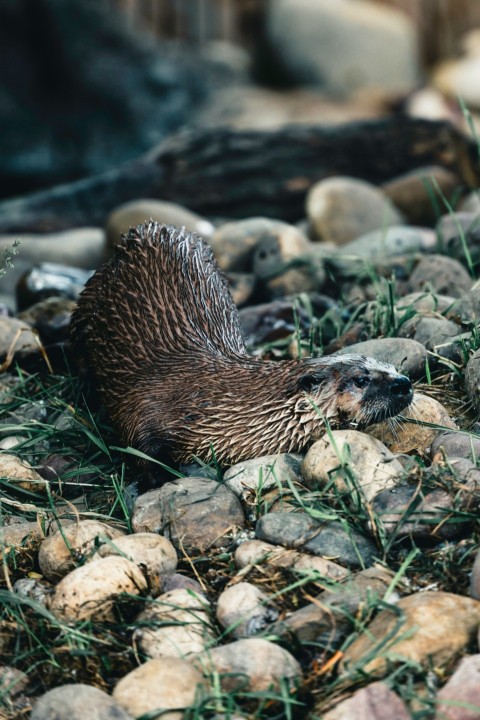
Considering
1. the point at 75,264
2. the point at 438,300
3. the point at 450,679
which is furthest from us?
the point at 75,264

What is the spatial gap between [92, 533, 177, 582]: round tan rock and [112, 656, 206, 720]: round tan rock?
44cm

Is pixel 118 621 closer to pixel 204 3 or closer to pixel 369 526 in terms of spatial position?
pixel 369 526

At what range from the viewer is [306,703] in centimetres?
236

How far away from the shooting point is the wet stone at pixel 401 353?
3660 millimetres

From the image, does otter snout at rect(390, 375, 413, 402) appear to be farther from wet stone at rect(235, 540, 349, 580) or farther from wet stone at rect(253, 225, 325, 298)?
wet stone at rect(253, 225, 325, 298)

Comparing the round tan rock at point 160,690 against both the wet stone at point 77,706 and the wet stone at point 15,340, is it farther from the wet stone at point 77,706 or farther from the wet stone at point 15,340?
the wet stone at point 15,340

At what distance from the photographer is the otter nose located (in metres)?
3.23

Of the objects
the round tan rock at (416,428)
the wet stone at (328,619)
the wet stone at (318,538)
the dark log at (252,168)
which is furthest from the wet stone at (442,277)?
the dark log at (252,168)

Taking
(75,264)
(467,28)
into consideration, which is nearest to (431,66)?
(467,28)

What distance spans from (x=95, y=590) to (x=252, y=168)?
5.06 meters

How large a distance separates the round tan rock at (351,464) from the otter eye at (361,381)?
23cm

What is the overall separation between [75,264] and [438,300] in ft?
9.25

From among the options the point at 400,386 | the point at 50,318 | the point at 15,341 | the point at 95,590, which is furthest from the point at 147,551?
the point at 50,318

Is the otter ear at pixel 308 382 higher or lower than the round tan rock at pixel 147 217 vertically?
lower
